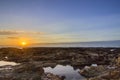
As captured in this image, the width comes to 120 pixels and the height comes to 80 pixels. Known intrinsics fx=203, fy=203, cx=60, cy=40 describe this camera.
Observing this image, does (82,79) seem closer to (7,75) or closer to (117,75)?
(117,75)

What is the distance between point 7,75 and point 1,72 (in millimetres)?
2775

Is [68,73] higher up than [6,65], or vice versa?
[6,65]

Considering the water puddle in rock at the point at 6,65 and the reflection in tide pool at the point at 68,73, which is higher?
the water puddle in rock at the point at 6,65

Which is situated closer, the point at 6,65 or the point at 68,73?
the point at 68,73

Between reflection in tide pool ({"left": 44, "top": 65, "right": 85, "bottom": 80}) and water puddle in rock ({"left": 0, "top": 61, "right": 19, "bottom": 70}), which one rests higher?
water puddle in rock ({"left": 0, "top": 61, "right": 19, "bottom": 70})

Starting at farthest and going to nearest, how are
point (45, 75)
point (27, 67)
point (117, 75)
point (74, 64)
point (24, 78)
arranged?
point (74, 64)
point (27, 67)
point (45, 75)
point (24, 78)
point (117, 75)

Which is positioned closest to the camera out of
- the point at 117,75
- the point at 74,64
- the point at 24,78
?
the point at 117,75

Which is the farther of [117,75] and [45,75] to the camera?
[45,75]

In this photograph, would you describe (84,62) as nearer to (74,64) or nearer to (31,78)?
(74,64)

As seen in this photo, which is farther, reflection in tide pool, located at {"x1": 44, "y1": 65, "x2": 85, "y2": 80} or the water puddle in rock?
the water puddle in rock

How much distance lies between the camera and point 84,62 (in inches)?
1914

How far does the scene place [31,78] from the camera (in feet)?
97.2

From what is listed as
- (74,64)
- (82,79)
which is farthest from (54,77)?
(74,64)

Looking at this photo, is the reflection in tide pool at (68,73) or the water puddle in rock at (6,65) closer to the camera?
the reflection in tide pool at (68,73)
